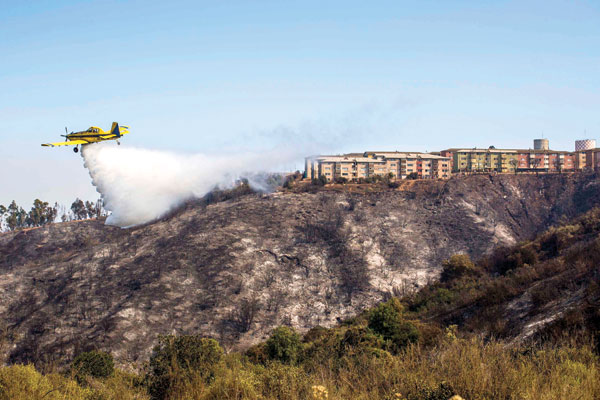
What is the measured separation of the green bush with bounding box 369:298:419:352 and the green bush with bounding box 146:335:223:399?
94.3ft

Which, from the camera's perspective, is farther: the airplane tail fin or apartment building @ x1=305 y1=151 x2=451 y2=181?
apartment building @ x1=305 y1=151 x2=451 y2=181

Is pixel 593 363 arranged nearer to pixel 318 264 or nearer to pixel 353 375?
pixel 353 375

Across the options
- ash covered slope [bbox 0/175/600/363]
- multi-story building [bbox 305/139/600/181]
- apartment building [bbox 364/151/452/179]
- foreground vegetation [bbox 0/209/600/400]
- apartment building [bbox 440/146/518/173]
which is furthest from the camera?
apartment building [bbox 440/146/518/173]

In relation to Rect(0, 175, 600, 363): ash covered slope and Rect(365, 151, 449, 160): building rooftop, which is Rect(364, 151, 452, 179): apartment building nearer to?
Rect(365, 151, 449, 160): building rooftop

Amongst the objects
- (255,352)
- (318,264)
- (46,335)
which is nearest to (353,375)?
(255,352)

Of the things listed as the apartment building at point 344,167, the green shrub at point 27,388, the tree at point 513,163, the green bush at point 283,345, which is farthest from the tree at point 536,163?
the green shrub at point 27,388

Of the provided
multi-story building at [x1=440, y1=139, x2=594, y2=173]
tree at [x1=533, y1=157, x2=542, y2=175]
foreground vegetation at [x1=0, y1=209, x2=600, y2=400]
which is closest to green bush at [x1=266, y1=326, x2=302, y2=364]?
foreground vegetation at [x1=0, y1=209, x2=600, y2=400]

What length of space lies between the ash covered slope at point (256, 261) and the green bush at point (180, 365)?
53797 millimetres

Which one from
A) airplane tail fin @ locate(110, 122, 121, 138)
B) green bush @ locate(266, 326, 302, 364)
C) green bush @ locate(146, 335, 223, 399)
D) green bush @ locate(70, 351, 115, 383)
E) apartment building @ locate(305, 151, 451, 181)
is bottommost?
green bush @ locate(266, 326, 302, 364)

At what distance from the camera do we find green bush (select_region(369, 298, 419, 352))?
5334cm

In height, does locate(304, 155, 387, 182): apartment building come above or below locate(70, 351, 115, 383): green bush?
above

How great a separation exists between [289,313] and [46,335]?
1596 inches

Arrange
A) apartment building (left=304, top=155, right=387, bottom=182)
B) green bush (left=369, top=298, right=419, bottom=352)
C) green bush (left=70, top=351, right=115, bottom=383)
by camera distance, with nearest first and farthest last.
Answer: green bush (left=70, top=351, right=115, bottom=383) → green bush (left=369, top=298, right=419, bottom=352) → apartment building (left=304, top=155, right=387, bottom=182)

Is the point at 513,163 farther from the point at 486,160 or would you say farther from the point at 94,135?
the point at 94,135
